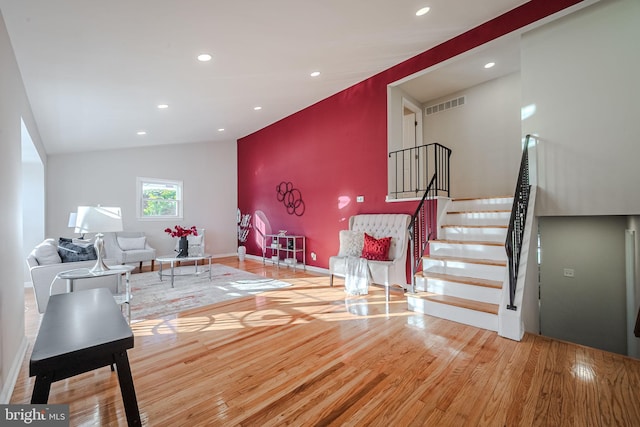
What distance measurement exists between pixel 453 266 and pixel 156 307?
3761 millimetres

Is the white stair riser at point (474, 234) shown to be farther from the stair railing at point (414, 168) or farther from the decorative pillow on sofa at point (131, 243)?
the decorative pillow on sofa at point (131, 243)

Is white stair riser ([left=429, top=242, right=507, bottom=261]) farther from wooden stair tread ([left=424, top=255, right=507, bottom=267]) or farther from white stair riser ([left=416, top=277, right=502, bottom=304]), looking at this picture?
white stair riser ([left=416, top=277, right=502, bottom=304])

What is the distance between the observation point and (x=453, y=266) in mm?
3398

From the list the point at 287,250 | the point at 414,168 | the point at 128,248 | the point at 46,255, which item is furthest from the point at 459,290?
the point at 128,248

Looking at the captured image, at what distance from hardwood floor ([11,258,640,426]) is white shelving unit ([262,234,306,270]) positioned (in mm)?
3107

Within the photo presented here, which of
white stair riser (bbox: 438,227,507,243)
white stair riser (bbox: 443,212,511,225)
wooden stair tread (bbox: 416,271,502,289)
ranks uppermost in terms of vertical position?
white stair riser (bbox: 443,212,511,225)

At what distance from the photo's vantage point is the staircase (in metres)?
2.88

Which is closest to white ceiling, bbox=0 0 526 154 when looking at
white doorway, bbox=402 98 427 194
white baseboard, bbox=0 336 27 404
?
white doorway, bbox=402 98 427 194

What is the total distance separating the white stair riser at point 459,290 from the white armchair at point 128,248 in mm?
5174

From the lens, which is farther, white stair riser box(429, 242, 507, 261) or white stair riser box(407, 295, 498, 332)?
white stair riser box(429, 242, 507, 261)

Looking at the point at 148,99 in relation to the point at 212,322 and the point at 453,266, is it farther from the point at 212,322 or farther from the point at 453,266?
the point at 453,266

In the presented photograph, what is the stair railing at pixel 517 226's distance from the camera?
257 centimetres

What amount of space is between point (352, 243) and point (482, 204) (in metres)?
2.01

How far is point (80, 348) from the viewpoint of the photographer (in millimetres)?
1201
